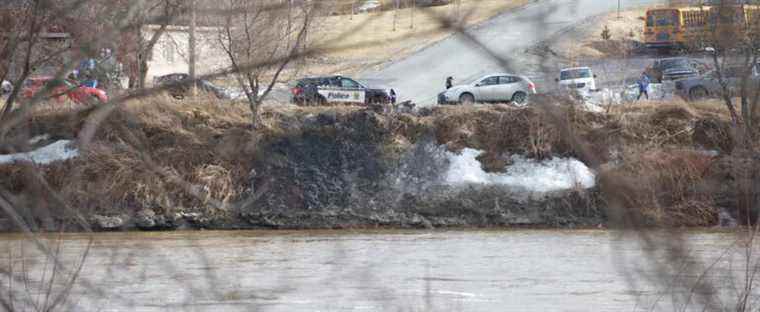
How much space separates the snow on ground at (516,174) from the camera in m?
26.6

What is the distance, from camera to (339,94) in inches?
1212

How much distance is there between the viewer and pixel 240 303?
27.8 ft

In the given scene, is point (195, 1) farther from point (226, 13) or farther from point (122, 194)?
point (122, 194)

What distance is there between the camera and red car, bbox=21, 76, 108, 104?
2.54 meters

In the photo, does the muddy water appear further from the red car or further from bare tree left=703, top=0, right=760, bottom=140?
bare tree left=703, top=0, right=760, bottom=140

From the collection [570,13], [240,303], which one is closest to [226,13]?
[570,13]

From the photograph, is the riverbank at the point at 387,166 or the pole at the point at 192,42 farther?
the riverbank at the point at 387,166

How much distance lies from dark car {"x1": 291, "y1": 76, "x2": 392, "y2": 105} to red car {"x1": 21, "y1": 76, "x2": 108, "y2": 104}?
987 inches

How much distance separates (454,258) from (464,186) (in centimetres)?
766

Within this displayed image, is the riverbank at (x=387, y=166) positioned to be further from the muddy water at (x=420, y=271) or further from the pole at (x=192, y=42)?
the pole at (x=192, y=42)

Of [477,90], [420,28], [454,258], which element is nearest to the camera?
[420,28]

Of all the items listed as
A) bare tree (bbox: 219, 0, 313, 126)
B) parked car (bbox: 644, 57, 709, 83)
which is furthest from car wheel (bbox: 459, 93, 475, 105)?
bare tree (bbox: 219, 0, 313, 126)

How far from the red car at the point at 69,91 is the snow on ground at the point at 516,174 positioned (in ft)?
77.0

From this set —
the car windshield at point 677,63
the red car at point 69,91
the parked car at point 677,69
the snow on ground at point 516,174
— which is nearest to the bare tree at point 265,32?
the red car at point 69,91
